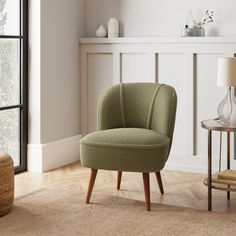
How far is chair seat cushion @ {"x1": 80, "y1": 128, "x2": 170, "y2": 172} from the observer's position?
343 cm

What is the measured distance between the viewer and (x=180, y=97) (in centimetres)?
471

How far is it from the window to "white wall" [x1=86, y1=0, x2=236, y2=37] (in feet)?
2.58

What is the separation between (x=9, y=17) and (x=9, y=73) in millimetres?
446

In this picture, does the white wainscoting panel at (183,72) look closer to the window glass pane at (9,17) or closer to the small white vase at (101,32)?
the small white vase at (101,32)

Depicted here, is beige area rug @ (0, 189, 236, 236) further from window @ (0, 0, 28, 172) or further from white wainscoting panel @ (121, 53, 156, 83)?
white wainscoting panel @ (121, 53, 156, 83)

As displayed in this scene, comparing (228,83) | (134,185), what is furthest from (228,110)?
(134,185)

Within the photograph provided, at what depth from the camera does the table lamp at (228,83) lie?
11.3 feet

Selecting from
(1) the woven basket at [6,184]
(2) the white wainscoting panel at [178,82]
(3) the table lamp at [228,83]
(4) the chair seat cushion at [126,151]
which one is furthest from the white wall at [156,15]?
(1) the woven basket at [6,184]

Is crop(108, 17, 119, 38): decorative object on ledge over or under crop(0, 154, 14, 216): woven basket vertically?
over

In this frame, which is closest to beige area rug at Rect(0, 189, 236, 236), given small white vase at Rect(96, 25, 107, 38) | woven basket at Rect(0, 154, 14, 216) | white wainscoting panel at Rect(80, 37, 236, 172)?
woven basket at Rect(0, 154, 14, 216)

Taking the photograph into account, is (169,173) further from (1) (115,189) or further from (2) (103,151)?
(2) (103,151)

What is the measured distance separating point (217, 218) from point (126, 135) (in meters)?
0.75

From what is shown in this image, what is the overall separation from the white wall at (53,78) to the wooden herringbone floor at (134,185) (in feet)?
0.83

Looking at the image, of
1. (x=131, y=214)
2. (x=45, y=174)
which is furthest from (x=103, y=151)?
(x=45, y=174)
